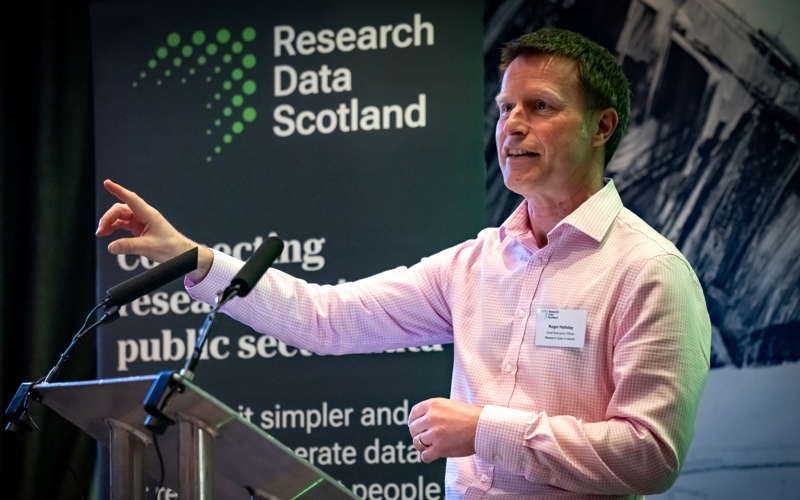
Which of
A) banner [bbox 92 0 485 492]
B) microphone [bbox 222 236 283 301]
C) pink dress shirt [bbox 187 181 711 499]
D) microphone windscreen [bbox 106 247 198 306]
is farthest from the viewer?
banner [bbox 92 0 485 492]

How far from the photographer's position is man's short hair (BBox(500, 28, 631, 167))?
207cm

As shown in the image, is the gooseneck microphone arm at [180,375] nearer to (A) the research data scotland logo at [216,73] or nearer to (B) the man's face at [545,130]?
(B) the man's face at [545,130]

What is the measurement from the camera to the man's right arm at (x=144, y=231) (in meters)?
1.89

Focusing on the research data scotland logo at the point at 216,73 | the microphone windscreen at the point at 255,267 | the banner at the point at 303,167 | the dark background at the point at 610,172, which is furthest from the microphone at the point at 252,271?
the dark background at the point at 610,172

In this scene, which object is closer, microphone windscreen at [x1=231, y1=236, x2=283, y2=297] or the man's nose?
microphone windscreen at [x1=231, y1=236, x2=283, y2=297]

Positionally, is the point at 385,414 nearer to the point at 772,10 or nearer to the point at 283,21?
the point at 283,21

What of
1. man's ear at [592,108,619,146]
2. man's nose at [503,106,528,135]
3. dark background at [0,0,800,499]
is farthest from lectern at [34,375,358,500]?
dark background at [0,0,800,499]

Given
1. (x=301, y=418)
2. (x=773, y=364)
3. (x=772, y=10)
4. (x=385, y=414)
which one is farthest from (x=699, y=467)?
(x=772, y=10)

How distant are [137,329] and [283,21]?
130 centimetres

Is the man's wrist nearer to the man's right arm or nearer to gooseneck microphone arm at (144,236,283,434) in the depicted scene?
the man's right arm

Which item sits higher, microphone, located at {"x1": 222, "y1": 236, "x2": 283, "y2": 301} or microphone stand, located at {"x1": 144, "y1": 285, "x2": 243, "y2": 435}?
microphone, located at {"x1": 222, "y1": 236, "x2": 283, "y2": 301}

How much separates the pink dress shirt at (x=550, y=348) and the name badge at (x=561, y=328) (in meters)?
0.02

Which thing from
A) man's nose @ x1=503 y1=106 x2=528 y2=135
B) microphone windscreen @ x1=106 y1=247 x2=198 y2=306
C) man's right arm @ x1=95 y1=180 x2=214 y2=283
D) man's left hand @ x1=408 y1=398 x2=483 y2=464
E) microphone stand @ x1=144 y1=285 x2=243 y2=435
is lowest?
man's left hand @ x1=408 y1=398 x2=483 y2=464

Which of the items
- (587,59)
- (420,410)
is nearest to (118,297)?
(420,410)
